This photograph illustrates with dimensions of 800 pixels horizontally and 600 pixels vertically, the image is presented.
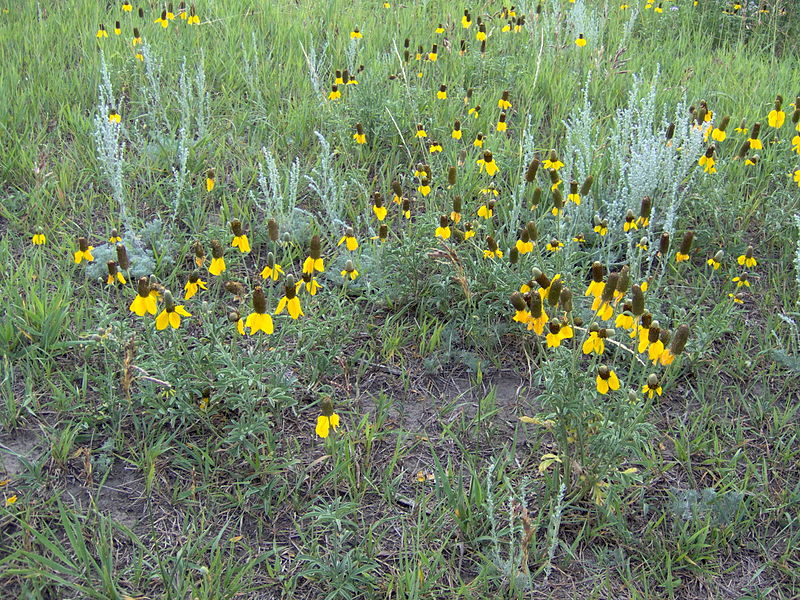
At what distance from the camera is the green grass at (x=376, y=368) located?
2014 millimetres

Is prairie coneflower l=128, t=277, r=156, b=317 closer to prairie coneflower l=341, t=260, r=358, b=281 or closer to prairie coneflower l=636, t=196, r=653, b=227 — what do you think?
prairie coneflower l=341, t=260, r=358, b=281

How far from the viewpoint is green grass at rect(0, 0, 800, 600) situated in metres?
2.01

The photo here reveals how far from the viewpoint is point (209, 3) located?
4902 millimetres

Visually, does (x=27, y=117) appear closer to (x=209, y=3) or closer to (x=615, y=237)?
(x=209, y=3)

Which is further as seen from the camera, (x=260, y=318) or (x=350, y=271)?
(x=350, y=271)

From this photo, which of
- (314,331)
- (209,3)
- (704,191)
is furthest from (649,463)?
(209,3)

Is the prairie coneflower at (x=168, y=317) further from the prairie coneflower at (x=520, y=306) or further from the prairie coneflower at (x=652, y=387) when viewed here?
the prairie coneflower at (x=652, y=387)

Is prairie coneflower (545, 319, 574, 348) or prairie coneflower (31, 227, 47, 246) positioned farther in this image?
prairie coneflower (31, 227, 47, 246)

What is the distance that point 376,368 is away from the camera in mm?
2660

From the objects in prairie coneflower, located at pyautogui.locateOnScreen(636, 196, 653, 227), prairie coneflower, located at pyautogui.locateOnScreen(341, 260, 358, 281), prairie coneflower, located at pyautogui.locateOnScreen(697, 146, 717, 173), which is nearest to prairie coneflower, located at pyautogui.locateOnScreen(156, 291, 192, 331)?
prairie coneflower, located at pyautogui.locateOnScreen(341, 260, 358, 281)

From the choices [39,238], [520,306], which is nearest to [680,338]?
[520,306]

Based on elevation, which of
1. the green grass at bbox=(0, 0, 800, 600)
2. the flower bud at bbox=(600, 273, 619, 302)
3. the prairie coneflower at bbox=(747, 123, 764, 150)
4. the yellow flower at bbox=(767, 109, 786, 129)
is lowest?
the green grass at bbox=(0, 0, 800, 600)

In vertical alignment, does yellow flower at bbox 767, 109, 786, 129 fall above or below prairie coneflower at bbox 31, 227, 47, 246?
above

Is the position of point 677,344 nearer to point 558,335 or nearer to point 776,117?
point 558,335
